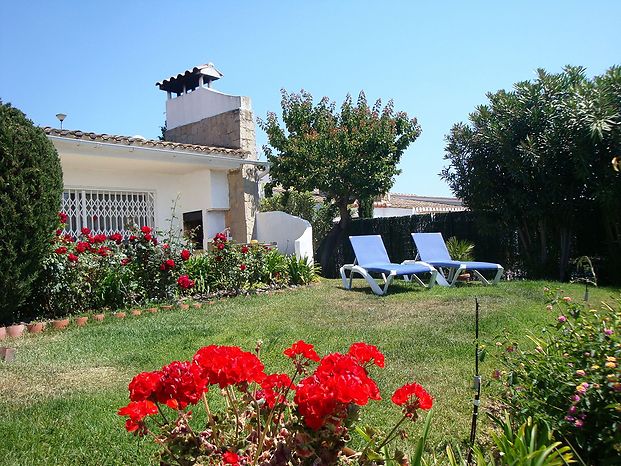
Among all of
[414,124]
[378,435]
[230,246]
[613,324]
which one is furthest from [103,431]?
[414,124]

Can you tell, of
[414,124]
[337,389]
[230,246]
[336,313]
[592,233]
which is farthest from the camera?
[414,124]

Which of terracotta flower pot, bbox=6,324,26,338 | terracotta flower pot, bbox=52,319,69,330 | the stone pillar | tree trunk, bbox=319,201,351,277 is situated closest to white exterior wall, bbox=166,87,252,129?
the stone pillar

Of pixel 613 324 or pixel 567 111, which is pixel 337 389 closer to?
pixel 613 324

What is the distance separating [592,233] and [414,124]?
7190mm

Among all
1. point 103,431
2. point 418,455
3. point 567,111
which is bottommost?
point 103,431

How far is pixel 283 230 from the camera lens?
13.4 metres

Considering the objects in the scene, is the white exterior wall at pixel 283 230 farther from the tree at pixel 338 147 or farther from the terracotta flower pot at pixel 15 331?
the terracotta flower pot at pixel 15 331

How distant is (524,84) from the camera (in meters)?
12.5

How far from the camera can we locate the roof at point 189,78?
16.3 meters

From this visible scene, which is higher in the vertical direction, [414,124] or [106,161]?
[414,124]

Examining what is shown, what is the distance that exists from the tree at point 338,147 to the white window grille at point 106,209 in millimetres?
4170

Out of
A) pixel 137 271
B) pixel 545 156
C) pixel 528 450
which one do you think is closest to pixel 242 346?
pixel 528 450

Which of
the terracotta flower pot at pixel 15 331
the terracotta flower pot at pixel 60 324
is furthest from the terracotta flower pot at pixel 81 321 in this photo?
the terracotta flower pot at pixel 15 331

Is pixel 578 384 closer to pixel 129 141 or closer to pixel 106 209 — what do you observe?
pixel 129 141
